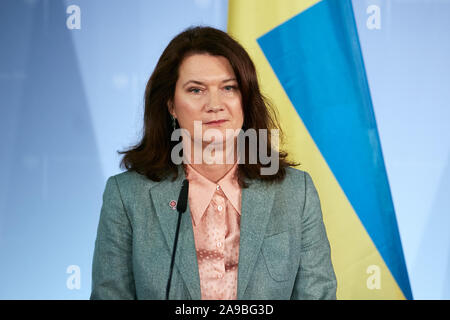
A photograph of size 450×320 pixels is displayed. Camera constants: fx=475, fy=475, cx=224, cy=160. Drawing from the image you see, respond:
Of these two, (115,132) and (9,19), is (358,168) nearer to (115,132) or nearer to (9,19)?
(115,132)

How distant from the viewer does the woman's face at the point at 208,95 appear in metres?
1.44

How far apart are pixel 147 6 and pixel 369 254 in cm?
150

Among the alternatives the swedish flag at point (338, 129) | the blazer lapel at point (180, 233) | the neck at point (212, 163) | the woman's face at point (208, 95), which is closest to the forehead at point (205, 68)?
the woman's face at point (208, 95)

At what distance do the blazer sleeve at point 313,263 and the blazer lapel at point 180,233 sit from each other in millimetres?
315

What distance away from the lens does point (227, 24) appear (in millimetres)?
2098

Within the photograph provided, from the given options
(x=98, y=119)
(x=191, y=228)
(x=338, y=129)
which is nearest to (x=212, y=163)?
(x=191, y=228)

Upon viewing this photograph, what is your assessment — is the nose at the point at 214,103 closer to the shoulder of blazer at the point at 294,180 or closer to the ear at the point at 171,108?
the ear at the point at 171,108

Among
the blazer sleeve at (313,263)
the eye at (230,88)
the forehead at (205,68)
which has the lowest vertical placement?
the blazer sleeve at (313,263)

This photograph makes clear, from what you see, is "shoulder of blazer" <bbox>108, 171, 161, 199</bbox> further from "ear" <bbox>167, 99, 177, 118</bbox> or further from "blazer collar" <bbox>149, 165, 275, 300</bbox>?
"ear" <bbox>167, 99, 177, 118</bbox>

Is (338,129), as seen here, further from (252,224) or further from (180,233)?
(180,233)

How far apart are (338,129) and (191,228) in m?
0.87

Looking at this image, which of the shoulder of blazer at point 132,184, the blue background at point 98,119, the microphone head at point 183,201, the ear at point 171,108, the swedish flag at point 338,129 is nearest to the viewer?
the microphone head at point 183,201

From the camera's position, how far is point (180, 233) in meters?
1.36

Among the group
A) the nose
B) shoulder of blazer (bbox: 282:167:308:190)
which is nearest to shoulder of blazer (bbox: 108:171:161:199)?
the nose
